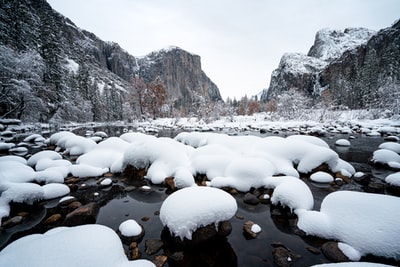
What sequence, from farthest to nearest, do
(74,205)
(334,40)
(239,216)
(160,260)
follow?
(334,40) → (74,205) → (239,216) → (160,260)

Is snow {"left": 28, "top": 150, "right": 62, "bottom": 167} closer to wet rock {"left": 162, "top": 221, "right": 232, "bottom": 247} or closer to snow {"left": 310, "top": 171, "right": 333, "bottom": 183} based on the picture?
wet rock {"left": 162, "top": 221, "right": 232, "bottom": 247}

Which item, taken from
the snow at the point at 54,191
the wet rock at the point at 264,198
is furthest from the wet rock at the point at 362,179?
the snow at the point at 54,191

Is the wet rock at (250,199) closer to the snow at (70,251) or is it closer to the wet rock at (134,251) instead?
the wet rock at (134,251)

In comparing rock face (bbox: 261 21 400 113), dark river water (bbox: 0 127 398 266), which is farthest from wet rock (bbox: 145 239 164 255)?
rock face (bbox: 261 21 400 113)

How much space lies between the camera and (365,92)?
3225 cm

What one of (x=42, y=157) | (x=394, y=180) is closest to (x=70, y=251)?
(x=42, y=157)

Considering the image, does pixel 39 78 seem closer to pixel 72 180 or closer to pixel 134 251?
pixel 72 180

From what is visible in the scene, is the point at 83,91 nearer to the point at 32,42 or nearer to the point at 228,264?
the point at 32,42

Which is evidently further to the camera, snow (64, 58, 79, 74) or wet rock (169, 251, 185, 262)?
snow (64, 58, 79, 74)

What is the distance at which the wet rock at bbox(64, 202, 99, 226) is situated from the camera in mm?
3211

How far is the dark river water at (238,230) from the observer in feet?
8.13

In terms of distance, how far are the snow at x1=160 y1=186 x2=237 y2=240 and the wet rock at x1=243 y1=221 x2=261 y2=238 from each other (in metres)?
0.55

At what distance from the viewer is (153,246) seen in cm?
267

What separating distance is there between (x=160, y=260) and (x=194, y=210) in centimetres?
84
